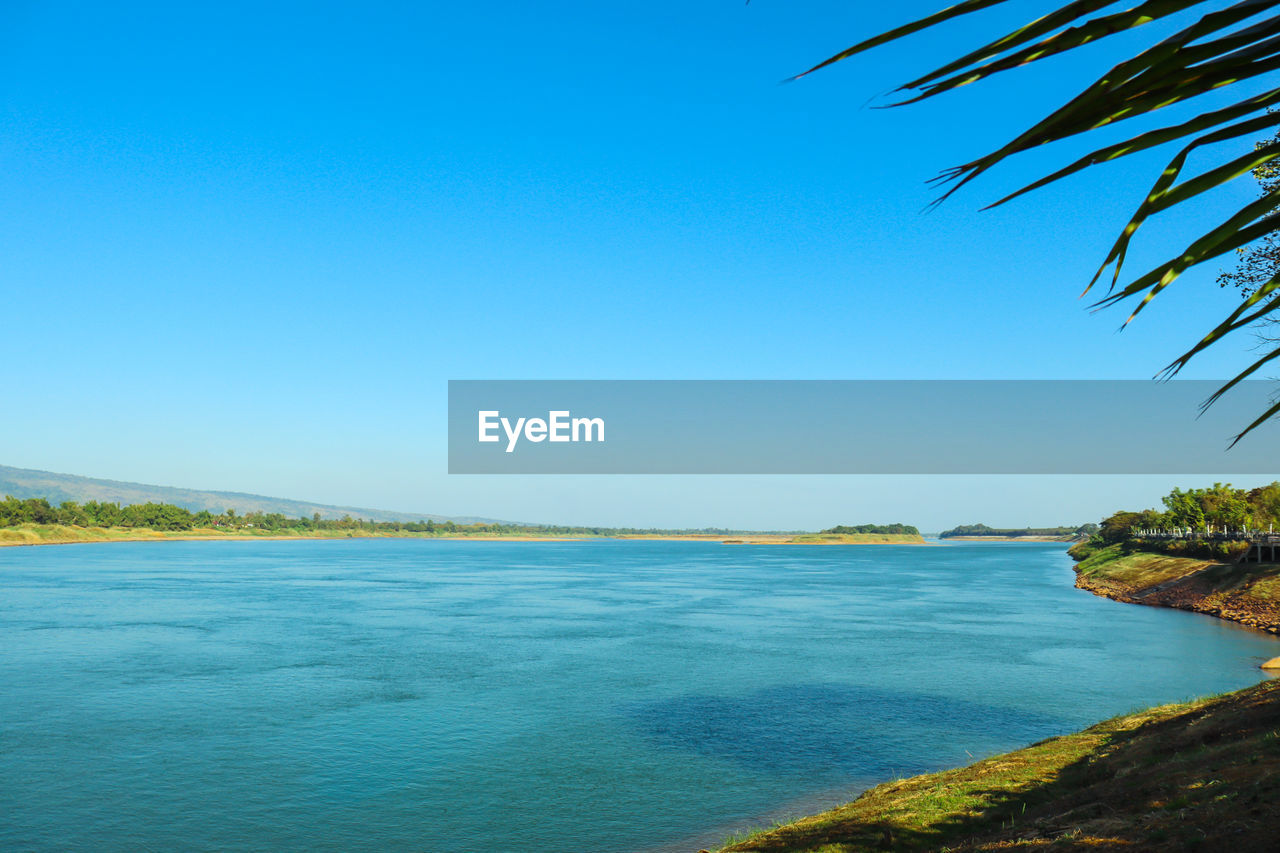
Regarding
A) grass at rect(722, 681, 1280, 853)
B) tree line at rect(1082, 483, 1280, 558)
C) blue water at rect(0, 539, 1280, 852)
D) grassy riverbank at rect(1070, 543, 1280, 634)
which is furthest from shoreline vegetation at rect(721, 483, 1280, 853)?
tree line at rect(1082, 483, 1280, 558)

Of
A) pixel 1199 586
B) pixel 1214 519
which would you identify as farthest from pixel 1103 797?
pixel 1214 519

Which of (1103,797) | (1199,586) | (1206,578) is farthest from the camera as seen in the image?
(1206,578)

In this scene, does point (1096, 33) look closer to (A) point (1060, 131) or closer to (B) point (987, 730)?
(A) point (1060, 131)

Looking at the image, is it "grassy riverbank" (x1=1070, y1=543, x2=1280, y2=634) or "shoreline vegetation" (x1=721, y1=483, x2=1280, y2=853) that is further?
"grassy riverbank" (x1=1070, y1=543, x2=1280, y2=634)

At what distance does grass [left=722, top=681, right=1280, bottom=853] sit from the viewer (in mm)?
10523

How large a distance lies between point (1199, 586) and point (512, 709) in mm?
69677

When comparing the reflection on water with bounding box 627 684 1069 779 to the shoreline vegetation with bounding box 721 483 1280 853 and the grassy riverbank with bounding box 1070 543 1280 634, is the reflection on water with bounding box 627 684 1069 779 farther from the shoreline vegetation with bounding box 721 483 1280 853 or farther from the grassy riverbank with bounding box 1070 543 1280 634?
the grassy riverbank with bounding box 1070 543 1280 634

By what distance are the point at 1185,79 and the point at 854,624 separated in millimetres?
62358

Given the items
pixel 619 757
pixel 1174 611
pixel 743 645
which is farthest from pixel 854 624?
pixel 619 757

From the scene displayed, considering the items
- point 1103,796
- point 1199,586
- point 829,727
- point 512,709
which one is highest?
point 1103,796

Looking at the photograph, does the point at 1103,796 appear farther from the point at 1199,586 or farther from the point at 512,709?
the point at 1199,586

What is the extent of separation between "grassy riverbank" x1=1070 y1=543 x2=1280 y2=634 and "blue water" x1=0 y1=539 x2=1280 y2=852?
3866 mm

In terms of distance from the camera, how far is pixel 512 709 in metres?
33.2

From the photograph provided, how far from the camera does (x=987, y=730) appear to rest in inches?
1139
